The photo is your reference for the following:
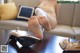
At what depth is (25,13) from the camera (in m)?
3.16

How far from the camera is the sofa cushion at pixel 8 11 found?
305cm

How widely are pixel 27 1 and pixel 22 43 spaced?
2.17 meters

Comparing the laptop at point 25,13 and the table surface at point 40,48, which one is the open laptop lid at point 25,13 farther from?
the table surface at point 40,48

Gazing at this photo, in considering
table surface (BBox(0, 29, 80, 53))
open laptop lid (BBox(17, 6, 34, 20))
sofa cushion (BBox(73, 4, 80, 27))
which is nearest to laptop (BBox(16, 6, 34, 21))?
open laptop lid (BBox(17, 6, 34, 20))

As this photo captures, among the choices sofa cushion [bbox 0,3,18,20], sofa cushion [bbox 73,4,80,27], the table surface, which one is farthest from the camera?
sofa cushion [bbox 73,4,80,27]

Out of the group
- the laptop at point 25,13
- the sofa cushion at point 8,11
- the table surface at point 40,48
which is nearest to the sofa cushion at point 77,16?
the laptop at point 25,13

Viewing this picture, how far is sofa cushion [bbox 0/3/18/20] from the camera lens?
3055 mm

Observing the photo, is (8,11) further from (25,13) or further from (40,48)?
(40,48)

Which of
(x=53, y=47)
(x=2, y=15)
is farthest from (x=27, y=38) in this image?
(x=2, y=15)

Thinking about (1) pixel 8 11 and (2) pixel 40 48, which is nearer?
Result: (2) pixel 40 48

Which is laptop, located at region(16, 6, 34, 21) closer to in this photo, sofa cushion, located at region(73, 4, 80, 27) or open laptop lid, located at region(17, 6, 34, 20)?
open laptop lid, located at region(17, 6, 34, 20)

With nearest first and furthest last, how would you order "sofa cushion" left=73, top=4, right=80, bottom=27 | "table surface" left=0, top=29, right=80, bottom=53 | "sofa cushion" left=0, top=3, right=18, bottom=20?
"table surface" left=0, top=29, right=80, bottom=53 < "sofa cushion" left=0, top=3, right=18, bottom=20 < "sofa cushion" left=73, top=4, right=80, bottom=27

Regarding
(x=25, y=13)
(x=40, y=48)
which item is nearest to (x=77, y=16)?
(x=25, y=13)

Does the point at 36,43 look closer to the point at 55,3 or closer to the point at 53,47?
the point at 53,47
